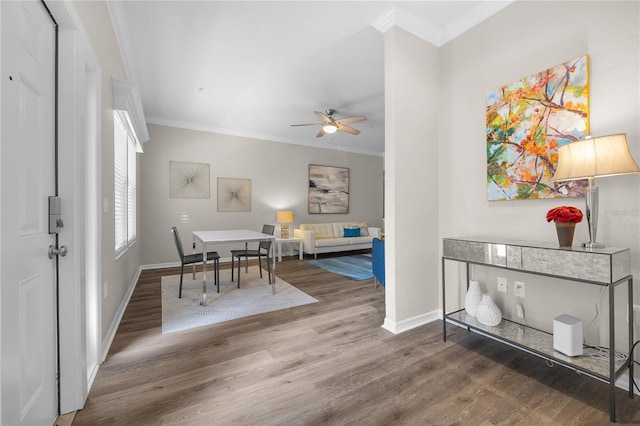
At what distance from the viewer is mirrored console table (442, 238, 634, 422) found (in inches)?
57.4

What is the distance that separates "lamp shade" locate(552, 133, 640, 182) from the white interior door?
2644mm

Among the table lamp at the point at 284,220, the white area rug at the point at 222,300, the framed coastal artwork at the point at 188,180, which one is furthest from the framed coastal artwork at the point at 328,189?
the white area rug at the point at 222,300

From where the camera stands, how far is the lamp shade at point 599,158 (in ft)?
4.76

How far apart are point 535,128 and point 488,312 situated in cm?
142

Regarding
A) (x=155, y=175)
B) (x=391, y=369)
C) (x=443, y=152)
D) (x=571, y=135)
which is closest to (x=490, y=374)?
(x=391, y=369)

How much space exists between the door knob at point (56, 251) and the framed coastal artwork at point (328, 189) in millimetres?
5663

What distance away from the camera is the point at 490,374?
5.99 feet

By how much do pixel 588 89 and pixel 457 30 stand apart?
128cm

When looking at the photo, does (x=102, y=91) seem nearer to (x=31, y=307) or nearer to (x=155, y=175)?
(x=31, y=307)

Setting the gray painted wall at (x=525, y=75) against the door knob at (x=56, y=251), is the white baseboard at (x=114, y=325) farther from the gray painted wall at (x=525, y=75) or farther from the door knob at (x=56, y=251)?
the gray painted wall at (x=525, y=75)

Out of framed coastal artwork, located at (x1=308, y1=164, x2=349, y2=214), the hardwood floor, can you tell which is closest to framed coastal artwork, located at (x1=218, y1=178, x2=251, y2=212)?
framed coastal artwork, located at (x1=308, y1=164, x2=349, y2=214)

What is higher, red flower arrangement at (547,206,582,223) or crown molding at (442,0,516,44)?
crown molding at (442,0,516,44)

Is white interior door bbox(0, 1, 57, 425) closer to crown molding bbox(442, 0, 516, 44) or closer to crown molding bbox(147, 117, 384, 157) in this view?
crown molding bbox(442, 0, 516, 44)

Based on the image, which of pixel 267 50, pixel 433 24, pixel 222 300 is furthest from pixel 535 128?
pixel 222 300
